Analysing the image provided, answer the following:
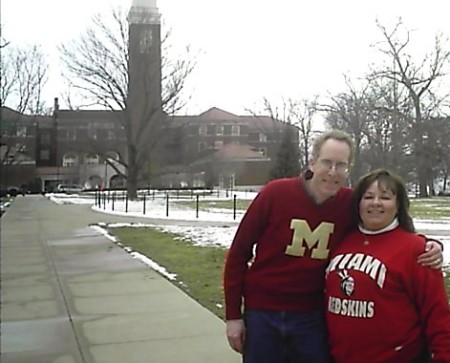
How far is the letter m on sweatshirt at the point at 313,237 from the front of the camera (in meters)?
2.48

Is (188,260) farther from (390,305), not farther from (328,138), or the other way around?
(390,305)

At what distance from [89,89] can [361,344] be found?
129 ft

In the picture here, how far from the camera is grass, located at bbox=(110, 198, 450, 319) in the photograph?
738 centimetres

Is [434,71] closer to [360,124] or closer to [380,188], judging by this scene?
[360,124]

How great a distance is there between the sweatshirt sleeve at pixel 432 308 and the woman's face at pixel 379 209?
22 centimetres

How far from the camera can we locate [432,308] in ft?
7.28

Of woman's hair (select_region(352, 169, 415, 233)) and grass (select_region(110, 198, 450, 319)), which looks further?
grass (select_region(110, 198, 450, 319))

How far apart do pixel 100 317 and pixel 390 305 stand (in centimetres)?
440

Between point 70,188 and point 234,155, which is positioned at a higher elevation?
point 234,155

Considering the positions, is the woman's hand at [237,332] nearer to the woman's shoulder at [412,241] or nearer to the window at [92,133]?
the woman's shoulder at [412,241]

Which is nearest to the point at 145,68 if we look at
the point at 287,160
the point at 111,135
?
the point at 111,135

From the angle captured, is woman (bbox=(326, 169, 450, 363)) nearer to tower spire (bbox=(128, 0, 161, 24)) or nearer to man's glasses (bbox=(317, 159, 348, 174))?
man's glasses (bbox=(317, 159, 348, 174))

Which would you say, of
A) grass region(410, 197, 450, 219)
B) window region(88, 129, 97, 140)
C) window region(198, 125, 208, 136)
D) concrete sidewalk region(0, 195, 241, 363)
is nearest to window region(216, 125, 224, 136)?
window region(198, 125, 208, 136)

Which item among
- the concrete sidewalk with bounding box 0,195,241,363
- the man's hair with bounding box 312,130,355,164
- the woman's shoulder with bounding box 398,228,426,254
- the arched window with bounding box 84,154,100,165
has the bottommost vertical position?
the concrete sidewalk with bounding box 0,195,241,363
